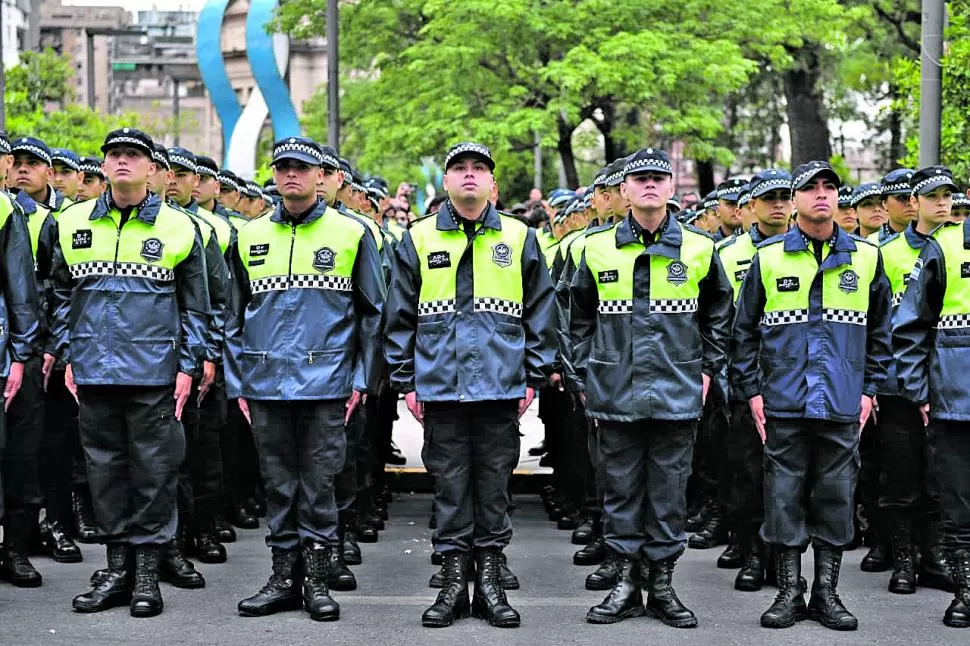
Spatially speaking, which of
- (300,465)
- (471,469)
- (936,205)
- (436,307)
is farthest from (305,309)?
(936,205)

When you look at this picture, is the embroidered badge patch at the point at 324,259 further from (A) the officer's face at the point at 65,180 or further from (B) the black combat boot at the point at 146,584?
(A) the officer's face at the point at 65,180

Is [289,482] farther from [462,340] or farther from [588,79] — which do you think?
[588,79]

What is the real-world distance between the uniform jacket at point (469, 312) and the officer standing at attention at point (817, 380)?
4.02ft

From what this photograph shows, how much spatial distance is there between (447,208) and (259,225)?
39.6 inches

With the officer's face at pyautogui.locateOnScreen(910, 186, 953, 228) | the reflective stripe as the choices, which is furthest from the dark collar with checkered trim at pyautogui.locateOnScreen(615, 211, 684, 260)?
the officer's face at pyautogui.locateOnScreen(910, 186, 953, 228)

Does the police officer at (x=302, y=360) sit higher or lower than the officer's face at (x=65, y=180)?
lower

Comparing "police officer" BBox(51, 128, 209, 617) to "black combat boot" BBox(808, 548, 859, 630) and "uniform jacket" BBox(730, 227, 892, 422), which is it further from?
"black combat boot" BBox(808, 548, 859, 630)

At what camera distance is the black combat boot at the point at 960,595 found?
7.48m

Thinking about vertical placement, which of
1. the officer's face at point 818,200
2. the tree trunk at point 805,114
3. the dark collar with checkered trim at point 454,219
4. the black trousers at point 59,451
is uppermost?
the tree trunk at point 805,114

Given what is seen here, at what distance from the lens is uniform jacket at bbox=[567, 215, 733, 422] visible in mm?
7543

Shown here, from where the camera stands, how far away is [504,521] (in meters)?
7.61

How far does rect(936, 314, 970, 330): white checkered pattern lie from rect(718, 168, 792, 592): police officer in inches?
44.4

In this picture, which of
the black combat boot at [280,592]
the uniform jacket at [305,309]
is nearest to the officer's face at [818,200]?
the uniform jacket at [305,309]

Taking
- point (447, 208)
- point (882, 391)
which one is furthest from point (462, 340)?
point (882, 391)
